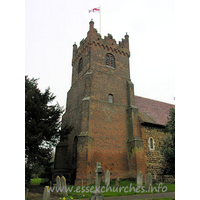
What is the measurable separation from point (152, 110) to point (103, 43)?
1033 centimetres

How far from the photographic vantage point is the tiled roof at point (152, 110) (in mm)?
20438

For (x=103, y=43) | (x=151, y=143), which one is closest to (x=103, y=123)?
(x=151, y=143)

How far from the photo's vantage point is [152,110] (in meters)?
23.2

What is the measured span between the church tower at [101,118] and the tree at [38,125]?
98.7 inches

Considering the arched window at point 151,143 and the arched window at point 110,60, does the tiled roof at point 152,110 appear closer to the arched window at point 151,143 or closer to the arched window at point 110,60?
the arched window at point 151,143

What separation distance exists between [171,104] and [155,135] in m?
10.6

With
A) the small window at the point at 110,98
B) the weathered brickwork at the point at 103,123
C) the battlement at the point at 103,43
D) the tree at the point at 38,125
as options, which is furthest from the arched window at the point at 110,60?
the tree at the point at 38,125

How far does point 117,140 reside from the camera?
17672 mm

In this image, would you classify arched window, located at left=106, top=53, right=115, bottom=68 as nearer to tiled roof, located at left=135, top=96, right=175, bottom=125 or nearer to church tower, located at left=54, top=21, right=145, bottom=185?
church tower, located at left=54, top=21, right=145, bottom=185

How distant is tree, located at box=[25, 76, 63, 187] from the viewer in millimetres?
12297

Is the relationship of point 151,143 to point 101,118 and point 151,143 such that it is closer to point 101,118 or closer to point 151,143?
point 151,143

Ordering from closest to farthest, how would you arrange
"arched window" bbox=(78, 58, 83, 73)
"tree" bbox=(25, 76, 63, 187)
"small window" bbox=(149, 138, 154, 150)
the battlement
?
"tree" bbox=(25, 76, 63, 187)
"small window" bbox=(149, 138, 154, 150)
the battlement
"arched window" bbox=(78, 58, 83, 73)

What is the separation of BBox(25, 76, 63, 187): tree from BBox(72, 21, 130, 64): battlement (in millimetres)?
9375

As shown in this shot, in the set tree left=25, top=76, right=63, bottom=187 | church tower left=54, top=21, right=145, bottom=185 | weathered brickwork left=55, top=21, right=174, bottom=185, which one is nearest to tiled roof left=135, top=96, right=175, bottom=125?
weathered brickwork left=55, top=21, right=174, bottom=185
